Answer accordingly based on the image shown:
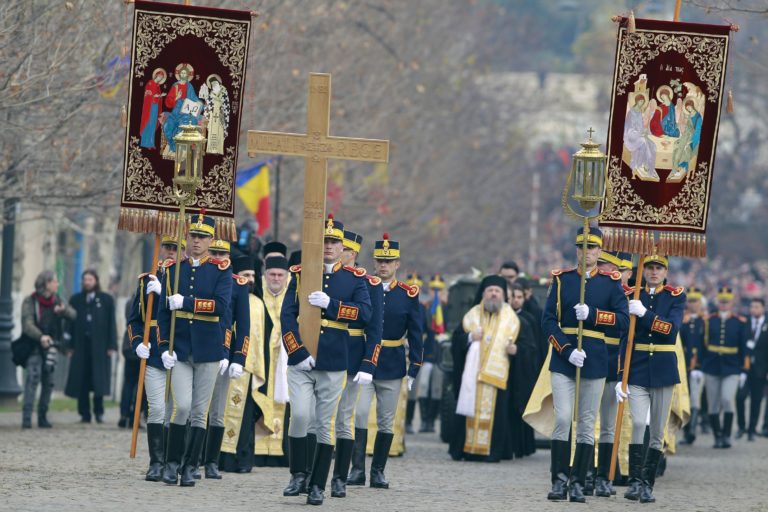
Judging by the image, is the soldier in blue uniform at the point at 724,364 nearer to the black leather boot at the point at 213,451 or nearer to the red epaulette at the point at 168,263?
the black leather boot at the point at 213,451

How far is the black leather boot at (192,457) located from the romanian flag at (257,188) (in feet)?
48.7

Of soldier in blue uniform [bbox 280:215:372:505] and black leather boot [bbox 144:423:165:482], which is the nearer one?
soldier in blue uniform [bbox 280:215:372:505]

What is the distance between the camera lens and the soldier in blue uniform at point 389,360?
17359 mm

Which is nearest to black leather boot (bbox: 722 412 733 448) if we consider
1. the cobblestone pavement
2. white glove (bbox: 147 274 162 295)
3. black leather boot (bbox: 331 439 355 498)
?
the cobblestone pavement

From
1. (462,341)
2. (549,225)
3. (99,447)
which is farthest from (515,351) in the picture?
(549,225)

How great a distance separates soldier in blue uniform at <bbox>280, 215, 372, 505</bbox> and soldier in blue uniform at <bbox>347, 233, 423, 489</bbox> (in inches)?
64.0

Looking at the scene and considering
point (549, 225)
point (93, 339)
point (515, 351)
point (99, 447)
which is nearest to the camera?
point (99, 447)

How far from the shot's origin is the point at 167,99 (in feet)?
57.5

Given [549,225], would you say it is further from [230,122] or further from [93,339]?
[230,122]

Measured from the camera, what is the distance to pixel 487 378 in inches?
881

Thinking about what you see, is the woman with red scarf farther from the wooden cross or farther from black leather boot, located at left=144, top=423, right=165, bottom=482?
the wooden cross

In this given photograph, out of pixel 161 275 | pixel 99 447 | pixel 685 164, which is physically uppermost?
pixel 685 164

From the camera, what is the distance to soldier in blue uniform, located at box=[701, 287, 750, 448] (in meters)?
26.2

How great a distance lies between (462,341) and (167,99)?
20.4 ft
